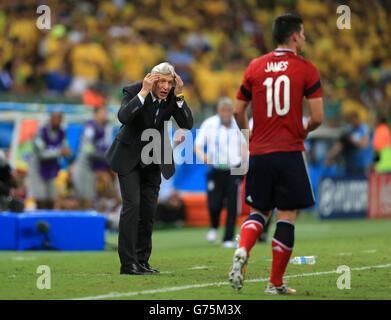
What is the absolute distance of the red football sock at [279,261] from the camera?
7031mm

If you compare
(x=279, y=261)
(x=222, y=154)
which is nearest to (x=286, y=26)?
(x=279, y=261)

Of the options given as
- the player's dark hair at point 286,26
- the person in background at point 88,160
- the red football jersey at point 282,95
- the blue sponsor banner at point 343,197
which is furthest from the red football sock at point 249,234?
the blue sponsor banner at point 343,197

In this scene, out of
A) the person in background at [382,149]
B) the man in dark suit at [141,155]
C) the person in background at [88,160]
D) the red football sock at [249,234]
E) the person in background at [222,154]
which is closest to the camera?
the red football sock at [249,234]

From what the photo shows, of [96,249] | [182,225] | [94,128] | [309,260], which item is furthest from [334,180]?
[309,260]

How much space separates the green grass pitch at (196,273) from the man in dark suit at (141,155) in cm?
38

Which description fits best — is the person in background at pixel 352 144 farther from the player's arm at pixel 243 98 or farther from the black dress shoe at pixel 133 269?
the player's arm at pixel 243 98

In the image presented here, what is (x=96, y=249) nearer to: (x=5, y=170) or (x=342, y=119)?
(x=5, y=170)

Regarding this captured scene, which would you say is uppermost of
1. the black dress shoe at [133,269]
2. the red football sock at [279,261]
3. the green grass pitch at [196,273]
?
the red football sock at [279,261]

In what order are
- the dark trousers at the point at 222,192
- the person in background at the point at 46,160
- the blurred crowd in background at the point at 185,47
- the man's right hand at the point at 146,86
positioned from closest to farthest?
the man's right hand at the point at 146,86 < the dark trousers at the point at 222,192 < the person in background at the point at 46,160 < the blurred crowd in background at the point at 185,47

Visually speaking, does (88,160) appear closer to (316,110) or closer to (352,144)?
(352,144)

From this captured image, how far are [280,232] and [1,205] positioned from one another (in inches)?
292

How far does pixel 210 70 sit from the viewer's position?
22.6 meters

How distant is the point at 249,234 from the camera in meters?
7.07

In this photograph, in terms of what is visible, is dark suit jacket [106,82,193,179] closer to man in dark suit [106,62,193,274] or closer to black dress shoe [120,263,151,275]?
man in dark suit [106,62,193,274]
